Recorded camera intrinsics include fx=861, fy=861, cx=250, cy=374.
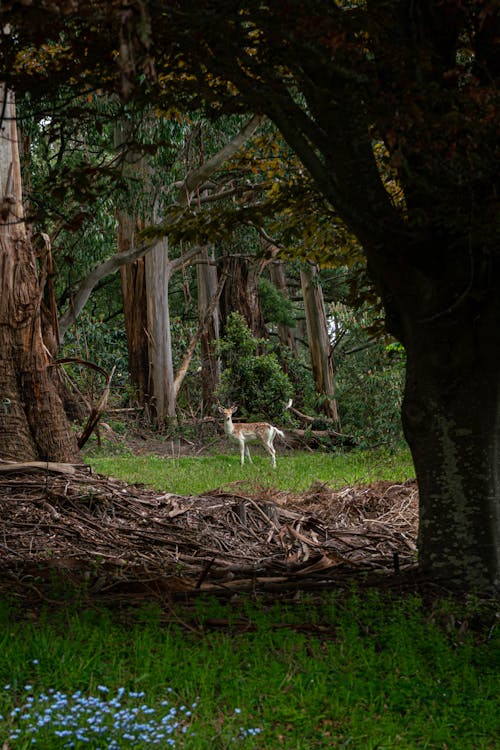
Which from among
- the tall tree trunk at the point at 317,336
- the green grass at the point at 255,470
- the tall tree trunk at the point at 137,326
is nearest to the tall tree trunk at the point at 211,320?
the tall tree trunk at the point at 137,326

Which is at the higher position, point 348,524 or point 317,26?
point 317,26

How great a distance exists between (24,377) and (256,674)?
6.06 meters

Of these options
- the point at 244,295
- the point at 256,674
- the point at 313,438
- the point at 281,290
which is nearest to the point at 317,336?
the point at 244,295

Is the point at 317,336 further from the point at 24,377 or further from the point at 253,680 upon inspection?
the point at 253,680

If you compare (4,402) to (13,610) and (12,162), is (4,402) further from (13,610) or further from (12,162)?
(13,610)

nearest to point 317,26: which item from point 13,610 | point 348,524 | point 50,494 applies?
point 13,610

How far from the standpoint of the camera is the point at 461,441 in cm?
554

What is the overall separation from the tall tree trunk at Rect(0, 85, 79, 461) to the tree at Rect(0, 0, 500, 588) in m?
4.51

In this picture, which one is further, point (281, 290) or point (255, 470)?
point (281, 290)

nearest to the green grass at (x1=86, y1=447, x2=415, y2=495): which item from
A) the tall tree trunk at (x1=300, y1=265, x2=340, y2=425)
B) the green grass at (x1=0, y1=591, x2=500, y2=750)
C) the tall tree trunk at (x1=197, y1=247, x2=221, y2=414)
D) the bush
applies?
the bush

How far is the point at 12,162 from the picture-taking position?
1117 centimetres

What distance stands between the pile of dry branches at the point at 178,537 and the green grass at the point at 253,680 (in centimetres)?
83

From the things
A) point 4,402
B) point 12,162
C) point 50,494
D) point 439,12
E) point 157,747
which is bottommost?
point 157,747

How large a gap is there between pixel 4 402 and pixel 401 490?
4.85 meters
